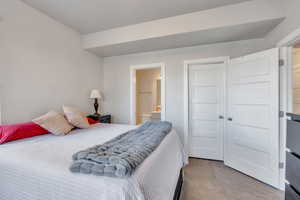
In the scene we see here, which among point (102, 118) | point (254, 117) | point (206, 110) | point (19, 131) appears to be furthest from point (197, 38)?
point (19, 131)

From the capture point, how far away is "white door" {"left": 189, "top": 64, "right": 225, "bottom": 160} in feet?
9.58

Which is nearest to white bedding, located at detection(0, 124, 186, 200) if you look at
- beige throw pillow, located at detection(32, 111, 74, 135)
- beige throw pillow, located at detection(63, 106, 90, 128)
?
beige throw pillow, located at detection(32, 111, 74, 135)

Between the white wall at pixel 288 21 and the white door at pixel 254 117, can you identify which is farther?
the white door at pixel 254 117

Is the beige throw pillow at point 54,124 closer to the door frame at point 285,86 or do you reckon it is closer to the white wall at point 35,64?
the white wall at point 35,64

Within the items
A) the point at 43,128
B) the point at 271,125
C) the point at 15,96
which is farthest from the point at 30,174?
the point at 271,125

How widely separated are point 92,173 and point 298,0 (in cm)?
284

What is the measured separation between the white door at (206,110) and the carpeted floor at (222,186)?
0.51 m

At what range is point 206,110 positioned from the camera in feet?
9.93

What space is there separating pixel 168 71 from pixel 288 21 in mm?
2007

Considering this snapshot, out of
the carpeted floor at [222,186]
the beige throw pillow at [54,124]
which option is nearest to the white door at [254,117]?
the carpeted floor at [222,186]

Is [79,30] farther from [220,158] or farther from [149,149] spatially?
[220,158]

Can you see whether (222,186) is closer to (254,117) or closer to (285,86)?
(254,117)

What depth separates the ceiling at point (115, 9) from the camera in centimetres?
211

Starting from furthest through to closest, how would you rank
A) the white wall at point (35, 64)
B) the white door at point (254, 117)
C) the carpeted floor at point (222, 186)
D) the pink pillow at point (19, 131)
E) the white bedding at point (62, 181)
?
the white door at point (254, 117) < the white wall at point (35, 64) < the carpeted floor at point (222, 186) < the pink pillow at point (19, 131) < the white bedding at point (62, 181)
